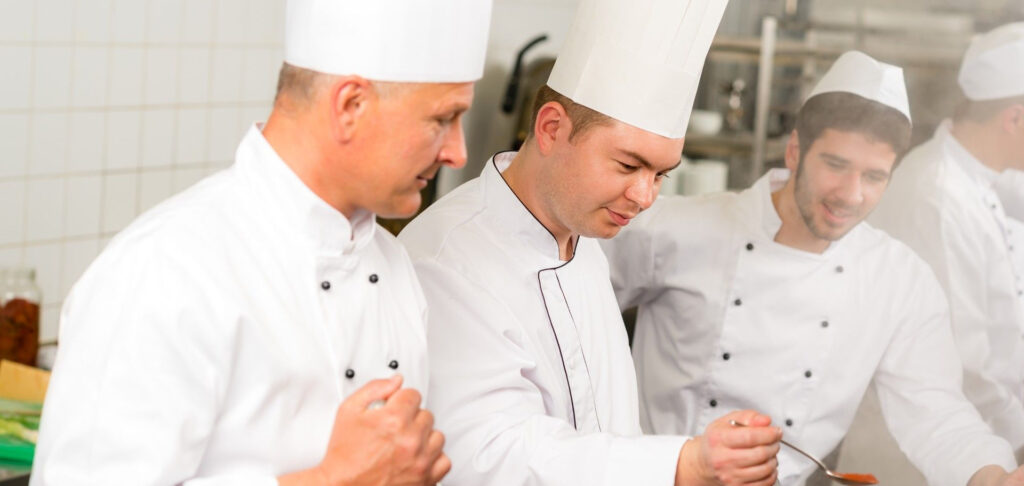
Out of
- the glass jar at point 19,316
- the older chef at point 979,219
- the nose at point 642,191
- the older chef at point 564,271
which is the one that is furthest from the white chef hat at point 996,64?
the glass jar at point 19,316

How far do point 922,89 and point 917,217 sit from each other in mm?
164

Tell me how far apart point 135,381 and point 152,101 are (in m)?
1.82

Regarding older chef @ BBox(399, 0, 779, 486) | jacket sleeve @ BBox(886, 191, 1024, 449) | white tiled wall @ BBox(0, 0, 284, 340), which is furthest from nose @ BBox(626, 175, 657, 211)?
white tiled wall @ BBox(0, 0, 284, 340)

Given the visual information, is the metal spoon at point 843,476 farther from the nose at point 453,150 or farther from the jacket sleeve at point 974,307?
the nose at point 453,150

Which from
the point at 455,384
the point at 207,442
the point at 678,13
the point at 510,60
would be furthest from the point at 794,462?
the point at 510,60

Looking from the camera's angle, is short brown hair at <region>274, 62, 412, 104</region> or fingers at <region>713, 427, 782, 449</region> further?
fingers at <region>713, 427, 782, 449</region>

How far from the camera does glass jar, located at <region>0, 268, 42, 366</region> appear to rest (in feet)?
7.41

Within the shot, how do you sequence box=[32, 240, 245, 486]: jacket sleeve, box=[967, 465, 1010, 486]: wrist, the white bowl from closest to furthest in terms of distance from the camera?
1. box=[32, 240, 245, 486]: jacket sleeve
2. box=[967, 465, 1010, 486]: wrist
3. the white bowl

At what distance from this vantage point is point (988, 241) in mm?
1487

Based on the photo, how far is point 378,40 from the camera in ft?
3.47

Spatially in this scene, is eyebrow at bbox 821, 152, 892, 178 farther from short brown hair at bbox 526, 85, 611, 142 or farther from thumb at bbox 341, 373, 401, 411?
thumb at bbox 341, 373, 401, 411

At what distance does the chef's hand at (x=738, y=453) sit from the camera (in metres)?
1.24

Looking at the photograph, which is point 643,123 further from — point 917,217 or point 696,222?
point 917,217

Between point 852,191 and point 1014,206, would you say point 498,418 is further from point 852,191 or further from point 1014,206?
point 1014,206
